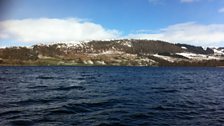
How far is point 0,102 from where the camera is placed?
1362 inches

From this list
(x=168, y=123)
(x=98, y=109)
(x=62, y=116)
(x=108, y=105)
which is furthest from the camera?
(x=108, y=105)

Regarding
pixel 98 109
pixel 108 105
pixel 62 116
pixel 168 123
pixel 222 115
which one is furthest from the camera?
pixel 108 105

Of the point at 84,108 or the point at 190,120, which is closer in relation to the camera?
the point at 190,120

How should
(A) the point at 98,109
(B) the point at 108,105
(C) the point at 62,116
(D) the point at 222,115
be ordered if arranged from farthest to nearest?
(B) the point at 108,105 → (A) the point at 98,109 → (D) the point at 222,115 → (C) the point at 62,116

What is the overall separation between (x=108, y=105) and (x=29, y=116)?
9.97 metres

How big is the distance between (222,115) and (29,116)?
58.5 feet

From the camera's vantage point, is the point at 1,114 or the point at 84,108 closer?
the point at 1,114

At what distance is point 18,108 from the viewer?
3083cm

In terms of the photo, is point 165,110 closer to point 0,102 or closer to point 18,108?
point 18,108

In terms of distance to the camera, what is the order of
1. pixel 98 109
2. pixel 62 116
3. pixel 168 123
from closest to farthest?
pixel 168 123 → pixel 62 116 → pixel 98 109

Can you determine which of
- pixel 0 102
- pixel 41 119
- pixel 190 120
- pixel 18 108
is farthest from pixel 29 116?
pixel 190 120

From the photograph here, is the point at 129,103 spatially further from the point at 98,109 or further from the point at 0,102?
the point at 0,102

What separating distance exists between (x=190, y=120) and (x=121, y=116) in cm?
604

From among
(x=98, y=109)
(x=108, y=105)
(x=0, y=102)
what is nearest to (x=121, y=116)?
(x=98, y=109)
